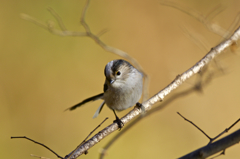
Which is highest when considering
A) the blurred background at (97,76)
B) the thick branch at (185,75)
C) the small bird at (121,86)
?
the blurred background at (97,76)

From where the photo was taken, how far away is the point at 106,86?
2.48 meters

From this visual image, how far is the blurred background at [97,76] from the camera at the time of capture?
12.5 ft

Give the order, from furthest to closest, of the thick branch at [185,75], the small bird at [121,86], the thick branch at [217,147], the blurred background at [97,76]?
the blurred background at [97,76], the small bird at [121,86], the thick branch at [185,75], the thick branch at [217,147]

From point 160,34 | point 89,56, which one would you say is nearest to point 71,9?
point 89,56

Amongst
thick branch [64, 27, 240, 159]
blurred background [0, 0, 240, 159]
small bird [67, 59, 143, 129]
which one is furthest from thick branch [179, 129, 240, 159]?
blurred background [0, 0, 240, 159]

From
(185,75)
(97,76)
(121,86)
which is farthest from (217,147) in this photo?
(97,76)

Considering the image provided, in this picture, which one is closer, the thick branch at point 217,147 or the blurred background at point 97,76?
the thick branch at point 217,147

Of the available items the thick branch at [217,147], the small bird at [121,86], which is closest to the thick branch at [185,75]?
the small bird at [121,86]

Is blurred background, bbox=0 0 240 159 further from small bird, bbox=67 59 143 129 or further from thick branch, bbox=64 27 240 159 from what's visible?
thick branch, bbox=64 27 240 159

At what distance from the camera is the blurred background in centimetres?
382

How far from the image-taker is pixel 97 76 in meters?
4.23

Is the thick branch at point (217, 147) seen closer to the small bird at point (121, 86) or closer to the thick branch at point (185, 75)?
the thick branch at point (185, 75)

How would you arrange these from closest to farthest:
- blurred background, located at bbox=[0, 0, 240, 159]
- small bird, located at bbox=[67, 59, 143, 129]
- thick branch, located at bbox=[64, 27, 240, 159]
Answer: thick branch, located at bbox=[64, 27, 240, 159]
small bird, located at bbox=[67, 59, 143, 129]
blurred background, located at bbox=[0, 0, 240, 159]

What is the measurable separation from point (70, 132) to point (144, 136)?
50.0 inches
